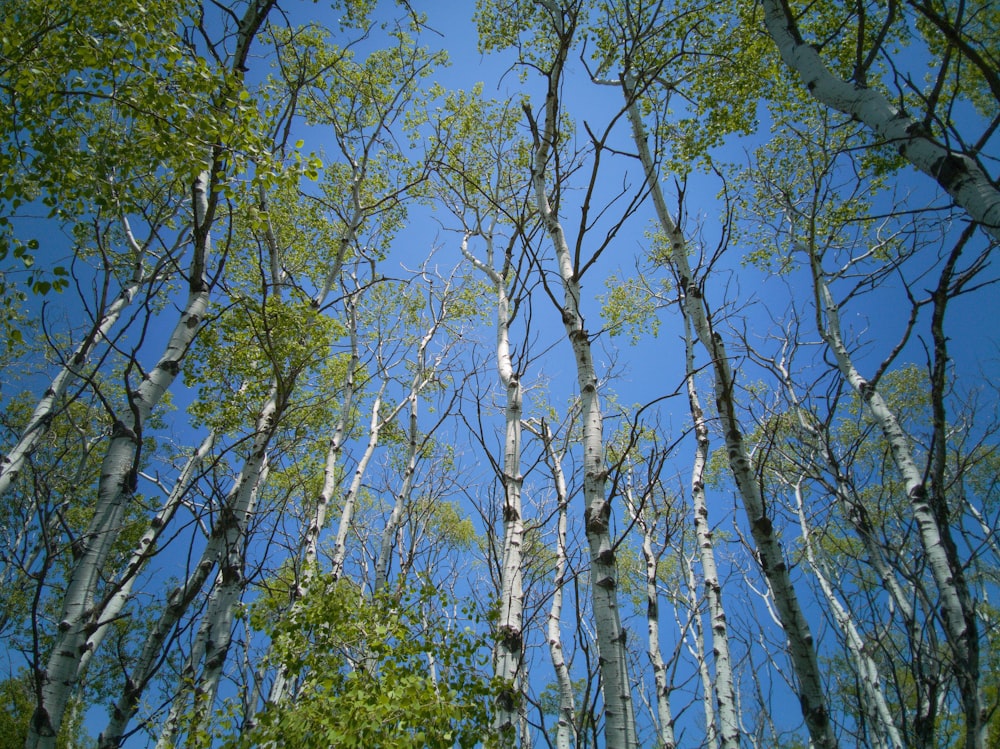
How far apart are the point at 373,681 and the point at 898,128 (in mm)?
4855

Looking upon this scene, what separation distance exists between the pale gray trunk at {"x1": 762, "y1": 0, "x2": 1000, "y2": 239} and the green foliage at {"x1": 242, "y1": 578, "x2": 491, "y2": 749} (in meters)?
3.94

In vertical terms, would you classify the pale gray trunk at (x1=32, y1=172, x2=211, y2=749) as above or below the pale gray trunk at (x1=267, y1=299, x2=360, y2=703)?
below

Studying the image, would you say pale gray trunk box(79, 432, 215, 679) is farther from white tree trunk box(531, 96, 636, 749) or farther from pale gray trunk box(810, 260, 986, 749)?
pale gray trunk box(810, 260, 986, 749)

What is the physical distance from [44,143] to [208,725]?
4335 mm

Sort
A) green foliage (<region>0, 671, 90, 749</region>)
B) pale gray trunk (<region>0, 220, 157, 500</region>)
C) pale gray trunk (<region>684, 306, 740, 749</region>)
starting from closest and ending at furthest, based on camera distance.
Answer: pale gray trunk (<region>684, 306, 740, 749</region>)
pale gray trunk (<region>0, 220, 157, 500</region>)
green foliage (<region>0, 671, 90, 749</region>)

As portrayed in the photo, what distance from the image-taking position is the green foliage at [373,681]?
9.87 ft

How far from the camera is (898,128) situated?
9.43 ft

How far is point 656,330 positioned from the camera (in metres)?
11.5

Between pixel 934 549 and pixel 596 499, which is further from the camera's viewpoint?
pixel 934 549

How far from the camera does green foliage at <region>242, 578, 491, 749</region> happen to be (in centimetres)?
301

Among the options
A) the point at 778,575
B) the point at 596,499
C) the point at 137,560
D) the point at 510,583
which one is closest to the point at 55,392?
the point at 137,560

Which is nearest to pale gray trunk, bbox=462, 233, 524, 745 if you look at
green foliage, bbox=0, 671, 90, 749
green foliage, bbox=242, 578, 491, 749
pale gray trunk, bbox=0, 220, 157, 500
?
green foliage, bbox=242, 578, 491, 749

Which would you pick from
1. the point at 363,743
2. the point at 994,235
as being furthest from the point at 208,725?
the point at 994,235

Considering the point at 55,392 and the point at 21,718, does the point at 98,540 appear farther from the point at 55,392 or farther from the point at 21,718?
the point at 21,718
